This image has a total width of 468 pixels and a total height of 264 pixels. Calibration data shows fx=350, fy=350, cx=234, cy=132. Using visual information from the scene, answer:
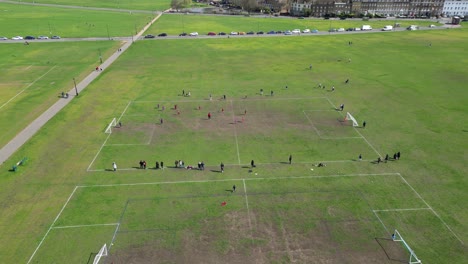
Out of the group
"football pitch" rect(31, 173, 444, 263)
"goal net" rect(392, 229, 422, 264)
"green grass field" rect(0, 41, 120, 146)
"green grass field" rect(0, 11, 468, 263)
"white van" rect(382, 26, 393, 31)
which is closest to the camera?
"goal net" rect(392, 229, 422, 264)

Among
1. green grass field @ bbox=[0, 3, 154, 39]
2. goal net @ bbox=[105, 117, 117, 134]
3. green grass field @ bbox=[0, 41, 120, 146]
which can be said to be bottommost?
goal net @ bbox=[105, 117, 117, 134]

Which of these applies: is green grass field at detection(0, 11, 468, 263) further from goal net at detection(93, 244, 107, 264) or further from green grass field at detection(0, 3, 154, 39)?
green grass field at detection(0, 3, 154, 39)

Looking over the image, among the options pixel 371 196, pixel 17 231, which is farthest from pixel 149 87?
pixel 371 196

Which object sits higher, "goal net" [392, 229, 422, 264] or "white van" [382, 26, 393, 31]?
"white van" [382, 26, 393, 31]

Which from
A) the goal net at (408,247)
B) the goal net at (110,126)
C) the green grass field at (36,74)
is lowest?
the goal net at (408,247)

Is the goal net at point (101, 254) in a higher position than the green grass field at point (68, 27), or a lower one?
lower

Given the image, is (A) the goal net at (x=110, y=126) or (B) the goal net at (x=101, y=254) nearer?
(B) the goal net at (x=101, y=254)

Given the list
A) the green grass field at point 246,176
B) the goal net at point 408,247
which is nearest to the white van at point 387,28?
the green grass field at point 246,176

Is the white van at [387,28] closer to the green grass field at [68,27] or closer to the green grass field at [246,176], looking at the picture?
the green grass field at [246,176]

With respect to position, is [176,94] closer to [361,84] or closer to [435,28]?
[361,84]

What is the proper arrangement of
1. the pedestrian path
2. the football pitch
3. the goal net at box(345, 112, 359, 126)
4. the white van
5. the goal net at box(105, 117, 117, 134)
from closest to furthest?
the football pitch → the pedestrian path → the goal net at box(105, 117, 117, 134) → the goal net at box(345, 112, 359, 126) → the white van

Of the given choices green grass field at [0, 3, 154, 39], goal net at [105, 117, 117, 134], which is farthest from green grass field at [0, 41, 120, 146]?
green grass field at [0, 3, 154, 39]
